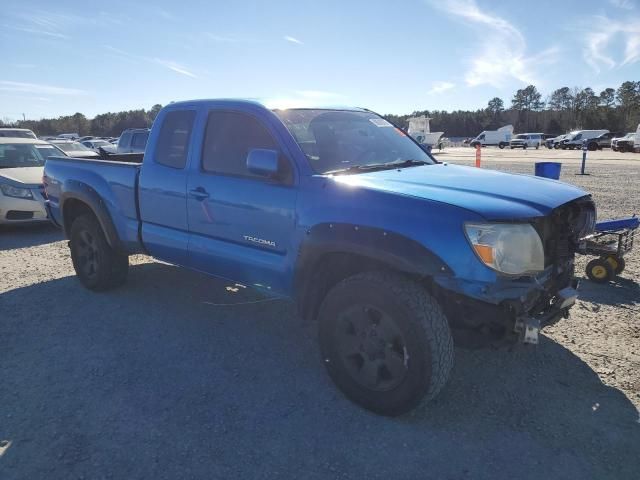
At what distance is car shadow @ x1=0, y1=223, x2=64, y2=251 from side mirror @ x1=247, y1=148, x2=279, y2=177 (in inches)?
236

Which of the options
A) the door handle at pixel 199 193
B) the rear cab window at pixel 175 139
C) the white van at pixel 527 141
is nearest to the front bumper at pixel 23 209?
the rear cab window at pixel 175 139

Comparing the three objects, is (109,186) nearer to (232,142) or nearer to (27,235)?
(232,142)

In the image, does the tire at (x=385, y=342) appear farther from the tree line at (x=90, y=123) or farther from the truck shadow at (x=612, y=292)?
the tree line at (x=90, y=123)

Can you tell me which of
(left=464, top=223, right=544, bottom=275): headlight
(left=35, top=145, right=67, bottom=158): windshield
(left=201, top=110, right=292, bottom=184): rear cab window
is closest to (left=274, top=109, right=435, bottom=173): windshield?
(left=201, top=110, right=292, bottom=184): rear cab window

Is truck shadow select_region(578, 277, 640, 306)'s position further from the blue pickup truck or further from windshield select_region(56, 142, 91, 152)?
windshield select_region(56, 142, 91, 152)

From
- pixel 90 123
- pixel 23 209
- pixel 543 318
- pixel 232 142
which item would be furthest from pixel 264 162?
pixel 90 123

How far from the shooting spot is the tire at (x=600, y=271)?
5.03m

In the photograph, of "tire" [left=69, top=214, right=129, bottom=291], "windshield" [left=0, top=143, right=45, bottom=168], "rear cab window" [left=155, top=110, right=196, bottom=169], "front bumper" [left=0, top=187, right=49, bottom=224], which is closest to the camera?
"rear cab window" [left=155, top=110, right=196, bottom=169]

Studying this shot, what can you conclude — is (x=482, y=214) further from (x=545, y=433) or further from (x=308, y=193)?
(x=545, y=433)

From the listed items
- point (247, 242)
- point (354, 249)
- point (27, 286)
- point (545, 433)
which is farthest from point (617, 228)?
point (27, 286)

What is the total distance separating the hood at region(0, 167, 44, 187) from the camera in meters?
8.17

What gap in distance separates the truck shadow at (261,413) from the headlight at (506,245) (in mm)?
987

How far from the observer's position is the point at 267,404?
310cm

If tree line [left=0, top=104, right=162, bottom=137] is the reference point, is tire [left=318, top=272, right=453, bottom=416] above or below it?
below
